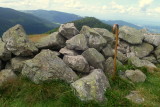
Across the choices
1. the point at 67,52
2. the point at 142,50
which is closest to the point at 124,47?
the point at 142,50

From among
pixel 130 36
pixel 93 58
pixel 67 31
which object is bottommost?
pixel 93 58

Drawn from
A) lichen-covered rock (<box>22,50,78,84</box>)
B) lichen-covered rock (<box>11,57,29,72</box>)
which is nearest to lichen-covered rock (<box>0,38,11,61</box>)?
lichen-covered rock (<box>11,57,29,72</box>)

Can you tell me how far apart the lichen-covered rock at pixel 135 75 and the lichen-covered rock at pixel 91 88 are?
3.53 meters

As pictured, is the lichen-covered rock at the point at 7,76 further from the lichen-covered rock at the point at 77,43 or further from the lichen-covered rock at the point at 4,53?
the lichen-covered rock at the point at 77,43

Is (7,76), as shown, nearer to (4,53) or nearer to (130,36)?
(4,53)

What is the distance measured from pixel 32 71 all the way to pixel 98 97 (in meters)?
4.57

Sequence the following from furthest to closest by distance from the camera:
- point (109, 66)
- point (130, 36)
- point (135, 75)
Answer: point (130, 36)
point (109, 66)
point (135, 75)

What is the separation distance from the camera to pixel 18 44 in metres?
14.6

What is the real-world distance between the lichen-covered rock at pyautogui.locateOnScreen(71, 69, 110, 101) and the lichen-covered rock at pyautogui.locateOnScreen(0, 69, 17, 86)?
4394 millimetres

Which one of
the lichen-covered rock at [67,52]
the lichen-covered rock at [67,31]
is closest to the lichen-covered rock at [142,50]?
the lichen-covered rock at [67,31]

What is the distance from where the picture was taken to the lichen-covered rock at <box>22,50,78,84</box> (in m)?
12.3

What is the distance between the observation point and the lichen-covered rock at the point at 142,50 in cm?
2138

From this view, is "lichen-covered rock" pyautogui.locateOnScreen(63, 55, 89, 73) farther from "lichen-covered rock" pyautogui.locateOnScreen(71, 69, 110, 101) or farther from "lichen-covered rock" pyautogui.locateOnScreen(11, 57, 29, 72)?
"lichen-covered rock" pyautogui.locateOnScreen(11, 57, 29, 72)

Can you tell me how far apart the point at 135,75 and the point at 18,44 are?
30.0ft
